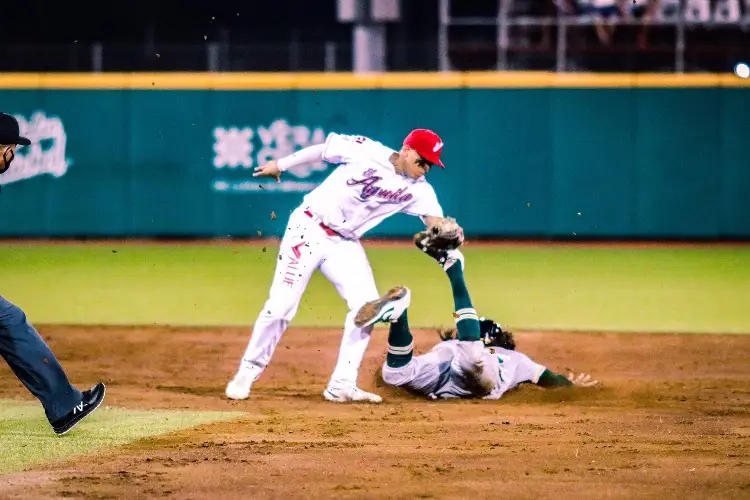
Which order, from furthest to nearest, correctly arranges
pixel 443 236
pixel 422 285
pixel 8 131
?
pixel 422 285
pixel 443 236
pixel 8 131

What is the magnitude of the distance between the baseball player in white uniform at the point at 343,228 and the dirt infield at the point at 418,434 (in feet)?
0.99

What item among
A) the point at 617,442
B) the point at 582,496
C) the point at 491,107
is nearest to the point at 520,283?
the point at 491,107

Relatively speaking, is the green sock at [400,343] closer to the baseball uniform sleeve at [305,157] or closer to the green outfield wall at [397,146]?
the baseball uniform sleeve at [305,157]

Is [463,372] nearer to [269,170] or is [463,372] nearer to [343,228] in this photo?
[343,228]

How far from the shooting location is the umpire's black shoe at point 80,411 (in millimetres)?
6484

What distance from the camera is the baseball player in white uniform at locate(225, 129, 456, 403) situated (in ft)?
24.5

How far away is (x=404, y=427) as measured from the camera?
6.77 metres

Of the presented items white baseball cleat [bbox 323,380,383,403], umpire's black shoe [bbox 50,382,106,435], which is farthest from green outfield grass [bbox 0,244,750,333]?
umpire's black shoe [bbox 50,382,106,435]

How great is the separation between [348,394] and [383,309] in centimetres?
80

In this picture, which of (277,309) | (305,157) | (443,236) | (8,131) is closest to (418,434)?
(443,236)

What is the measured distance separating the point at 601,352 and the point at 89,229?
1028cm

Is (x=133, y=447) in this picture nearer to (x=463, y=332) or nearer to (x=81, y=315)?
(x=463, y=332)

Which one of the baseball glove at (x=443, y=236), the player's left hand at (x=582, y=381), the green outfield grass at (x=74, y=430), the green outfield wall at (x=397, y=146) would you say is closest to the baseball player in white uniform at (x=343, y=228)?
the baseball glove at (x=443, y=236)

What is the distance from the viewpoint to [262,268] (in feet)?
48.7
